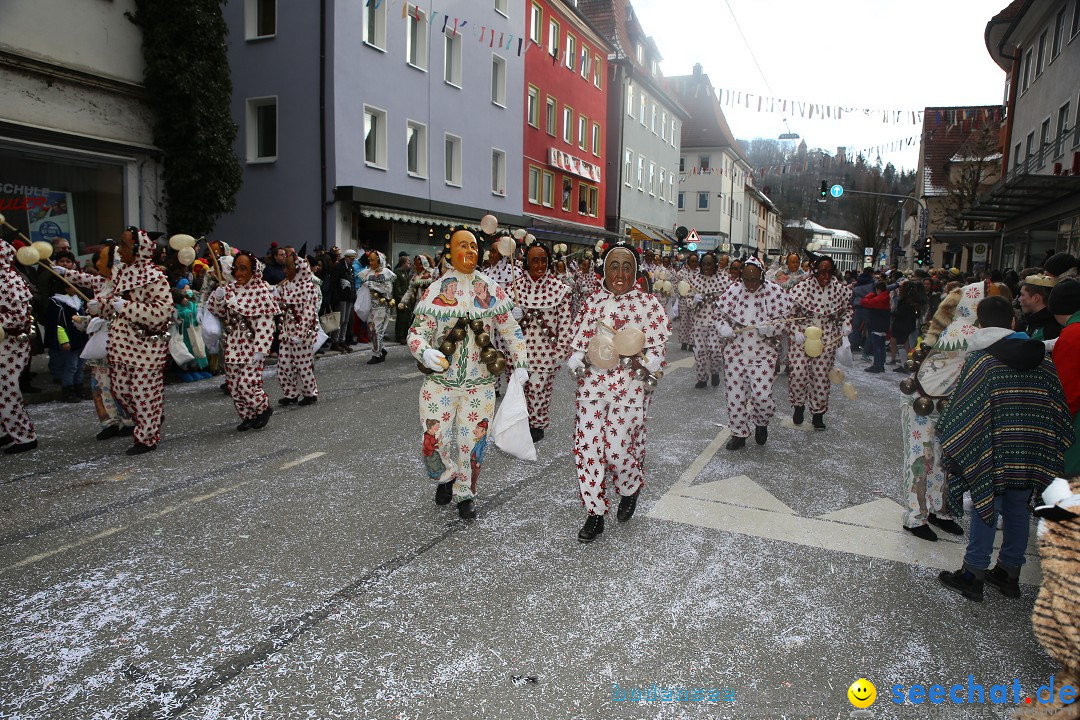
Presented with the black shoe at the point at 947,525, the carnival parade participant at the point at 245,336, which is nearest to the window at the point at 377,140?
the carnival parade participant at the point at 245,336

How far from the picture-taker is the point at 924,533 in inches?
196

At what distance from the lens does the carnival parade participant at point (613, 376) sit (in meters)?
4.76

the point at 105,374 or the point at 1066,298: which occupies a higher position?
the point at 1066,298

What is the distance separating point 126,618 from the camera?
356 cm

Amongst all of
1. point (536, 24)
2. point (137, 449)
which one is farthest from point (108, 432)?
point (536, 24)

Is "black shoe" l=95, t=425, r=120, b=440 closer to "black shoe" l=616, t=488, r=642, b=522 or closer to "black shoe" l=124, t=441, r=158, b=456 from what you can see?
"black shoe" l=124, t=441, r=158, b=456

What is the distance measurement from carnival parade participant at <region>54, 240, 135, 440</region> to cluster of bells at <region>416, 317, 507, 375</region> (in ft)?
12.7

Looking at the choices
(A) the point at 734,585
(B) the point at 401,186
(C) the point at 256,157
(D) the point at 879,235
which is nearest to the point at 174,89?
(C) the point at 256,157

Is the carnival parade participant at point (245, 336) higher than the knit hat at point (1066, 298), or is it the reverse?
the knit hat at point (1066, 298)

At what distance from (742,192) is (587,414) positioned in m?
70.9

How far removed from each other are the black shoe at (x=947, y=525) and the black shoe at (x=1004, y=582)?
38.3 inches

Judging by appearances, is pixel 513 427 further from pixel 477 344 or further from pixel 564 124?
pixel 564 124

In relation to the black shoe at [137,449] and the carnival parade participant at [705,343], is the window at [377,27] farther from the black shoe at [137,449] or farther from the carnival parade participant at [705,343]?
the black shoe at [137,449]

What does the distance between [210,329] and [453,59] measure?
1677 cm
